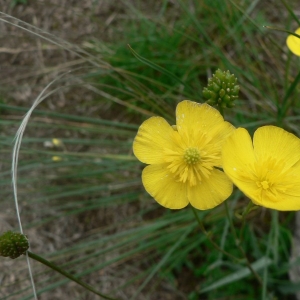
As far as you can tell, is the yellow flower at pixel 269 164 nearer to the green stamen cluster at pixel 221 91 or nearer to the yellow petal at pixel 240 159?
the yellow petal at pixel 240 159

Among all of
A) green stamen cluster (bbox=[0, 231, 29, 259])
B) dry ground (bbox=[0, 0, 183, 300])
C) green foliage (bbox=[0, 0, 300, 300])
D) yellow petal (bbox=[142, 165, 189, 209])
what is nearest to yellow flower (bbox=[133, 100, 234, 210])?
yellow petal (bbox=[142, 165, 189, 209])

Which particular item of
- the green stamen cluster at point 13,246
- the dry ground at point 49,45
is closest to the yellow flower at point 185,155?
the green stamen cluster at point 13,246

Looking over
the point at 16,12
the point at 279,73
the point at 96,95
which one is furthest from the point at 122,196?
the point at 16,12

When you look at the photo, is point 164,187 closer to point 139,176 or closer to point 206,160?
point 206,160

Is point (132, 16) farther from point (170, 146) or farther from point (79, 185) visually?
point (170, 146)

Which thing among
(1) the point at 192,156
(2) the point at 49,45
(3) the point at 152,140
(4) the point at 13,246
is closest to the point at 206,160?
(1) the point at 192,156

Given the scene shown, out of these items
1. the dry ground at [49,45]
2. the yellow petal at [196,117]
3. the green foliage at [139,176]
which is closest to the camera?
the yellow petal at [196,117]

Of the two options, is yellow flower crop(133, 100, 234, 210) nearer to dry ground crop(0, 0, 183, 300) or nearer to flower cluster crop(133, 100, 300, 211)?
flower cluster crop(133, 100, 300, 211)
